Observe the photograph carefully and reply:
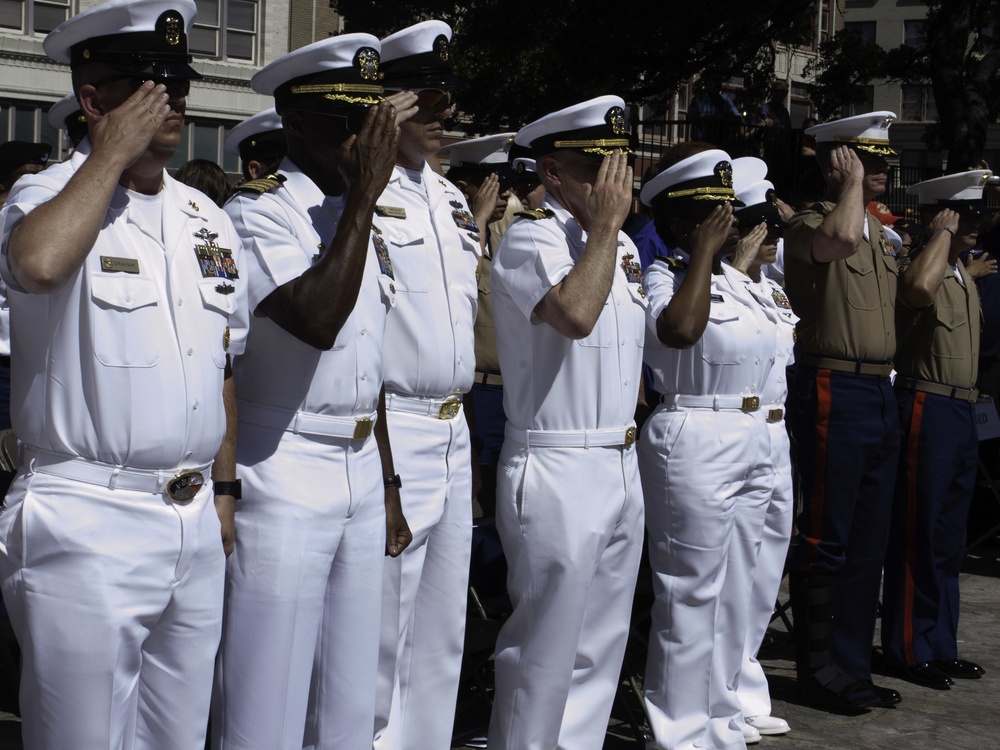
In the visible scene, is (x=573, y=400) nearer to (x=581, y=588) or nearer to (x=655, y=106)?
(x=581, y=588)

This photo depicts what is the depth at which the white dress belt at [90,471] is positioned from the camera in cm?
294

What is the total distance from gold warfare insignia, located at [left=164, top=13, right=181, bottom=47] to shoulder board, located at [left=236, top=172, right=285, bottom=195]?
1.84ft

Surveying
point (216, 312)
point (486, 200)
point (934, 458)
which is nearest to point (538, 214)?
point (216, 312)

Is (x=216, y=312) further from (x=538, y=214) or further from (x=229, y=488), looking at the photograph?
(x=538, y=214)

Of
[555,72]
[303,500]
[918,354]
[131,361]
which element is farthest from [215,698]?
[555,72]

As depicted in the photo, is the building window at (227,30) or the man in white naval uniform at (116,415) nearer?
the man in white naval uniform at (116,415)

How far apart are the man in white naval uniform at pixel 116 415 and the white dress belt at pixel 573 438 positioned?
143 cm

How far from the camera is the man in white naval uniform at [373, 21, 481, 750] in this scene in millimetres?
4039

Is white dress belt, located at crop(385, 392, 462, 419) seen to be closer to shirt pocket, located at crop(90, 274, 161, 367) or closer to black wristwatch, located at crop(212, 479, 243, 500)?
black wristwatch, located at crop(212, 479, 243, 500)

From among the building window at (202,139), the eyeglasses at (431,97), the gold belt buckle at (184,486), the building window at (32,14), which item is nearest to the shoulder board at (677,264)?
the eyeglasses at (431,97)

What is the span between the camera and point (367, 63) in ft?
12.1

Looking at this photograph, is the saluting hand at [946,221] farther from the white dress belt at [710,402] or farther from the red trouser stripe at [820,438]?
the white dress belt at [710,402]

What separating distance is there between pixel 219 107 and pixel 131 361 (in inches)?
1147

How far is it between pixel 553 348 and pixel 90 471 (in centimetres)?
182
